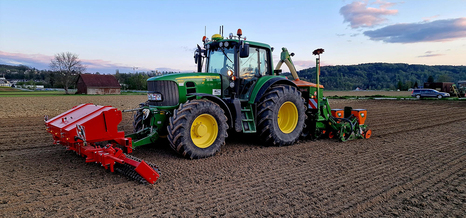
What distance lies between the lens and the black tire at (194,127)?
17.5 feet

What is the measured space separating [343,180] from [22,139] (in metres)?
8.52

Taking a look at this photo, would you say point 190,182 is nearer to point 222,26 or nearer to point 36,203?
point 36,203

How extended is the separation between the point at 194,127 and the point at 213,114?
47 centimetres

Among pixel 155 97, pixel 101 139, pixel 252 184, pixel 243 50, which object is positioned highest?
pixel 243 50

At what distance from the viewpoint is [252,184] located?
445cm

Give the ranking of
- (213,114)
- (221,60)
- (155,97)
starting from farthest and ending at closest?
(221,60), (155,97), (213,114)

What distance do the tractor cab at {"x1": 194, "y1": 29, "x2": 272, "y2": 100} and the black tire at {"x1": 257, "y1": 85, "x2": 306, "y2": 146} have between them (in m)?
0.52

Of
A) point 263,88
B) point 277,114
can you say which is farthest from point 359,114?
point 263,88

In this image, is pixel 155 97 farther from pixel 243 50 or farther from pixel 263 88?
pixel 263 88

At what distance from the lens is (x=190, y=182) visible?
449cm

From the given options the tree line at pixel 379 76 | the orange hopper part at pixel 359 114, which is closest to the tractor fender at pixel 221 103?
the orange hopper part at pixel 359 114

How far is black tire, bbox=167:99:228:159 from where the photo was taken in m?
5.34

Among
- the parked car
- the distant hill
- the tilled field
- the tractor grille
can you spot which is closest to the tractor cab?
the tractor grille

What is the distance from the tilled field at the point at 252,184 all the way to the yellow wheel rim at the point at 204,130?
15.5 inches
